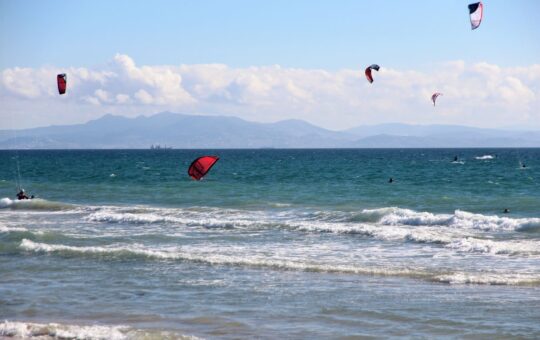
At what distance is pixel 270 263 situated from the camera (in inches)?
741

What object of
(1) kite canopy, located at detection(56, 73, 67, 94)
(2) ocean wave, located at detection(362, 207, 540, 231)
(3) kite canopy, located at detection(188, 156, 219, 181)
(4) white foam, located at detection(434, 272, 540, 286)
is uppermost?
(1) kite canopy, located at detection(56, 73, 67, 94)

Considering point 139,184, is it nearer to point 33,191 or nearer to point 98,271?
point 33,191

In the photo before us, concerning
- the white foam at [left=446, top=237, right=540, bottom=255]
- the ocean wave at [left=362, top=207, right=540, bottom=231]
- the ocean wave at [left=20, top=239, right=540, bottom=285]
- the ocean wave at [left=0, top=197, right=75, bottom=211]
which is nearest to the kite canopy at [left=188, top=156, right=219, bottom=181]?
the ocean wave at [left=20, top=239, right=540, bottom=285]

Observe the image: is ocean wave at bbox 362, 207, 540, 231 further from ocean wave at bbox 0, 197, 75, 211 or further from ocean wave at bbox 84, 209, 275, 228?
ocean wave at bbox 0, 197, 75, 211

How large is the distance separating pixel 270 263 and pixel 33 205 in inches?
906

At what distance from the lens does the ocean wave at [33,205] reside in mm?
37375

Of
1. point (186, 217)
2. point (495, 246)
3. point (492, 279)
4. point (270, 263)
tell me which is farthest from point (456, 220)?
point (492, 279)

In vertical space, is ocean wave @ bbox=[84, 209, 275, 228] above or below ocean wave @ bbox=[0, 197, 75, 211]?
below

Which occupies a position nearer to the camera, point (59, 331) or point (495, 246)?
point (59, 331)

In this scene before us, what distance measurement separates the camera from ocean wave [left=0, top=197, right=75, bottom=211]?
3738cm

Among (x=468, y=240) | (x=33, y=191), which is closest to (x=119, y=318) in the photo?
(x=468, y=240)

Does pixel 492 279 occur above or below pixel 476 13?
below

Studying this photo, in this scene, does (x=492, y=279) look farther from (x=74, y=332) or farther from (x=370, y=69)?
(x=370, y=69)

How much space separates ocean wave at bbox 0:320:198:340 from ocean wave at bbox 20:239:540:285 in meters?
6.52
